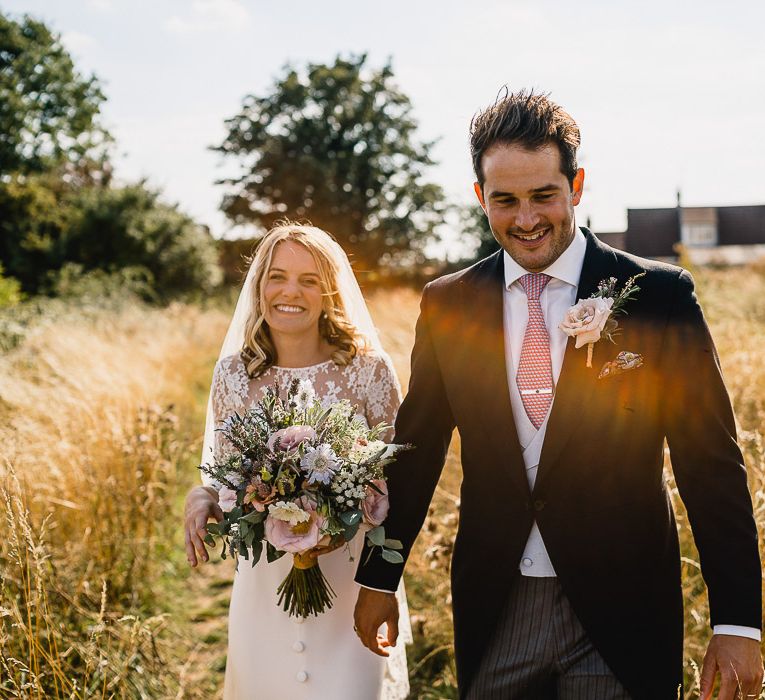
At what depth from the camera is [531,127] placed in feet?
7.17

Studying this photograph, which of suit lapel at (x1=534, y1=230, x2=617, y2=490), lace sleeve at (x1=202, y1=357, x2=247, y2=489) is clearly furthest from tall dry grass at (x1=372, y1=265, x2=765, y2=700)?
lace sleeve at (x1=202, y1=357, x2=247, y2=489)

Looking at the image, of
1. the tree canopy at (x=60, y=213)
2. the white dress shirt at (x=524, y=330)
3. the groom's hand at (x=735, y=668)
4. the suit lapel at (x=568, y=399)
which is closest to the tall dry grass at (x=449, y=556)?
the groom's hand at (x=735, y=668)

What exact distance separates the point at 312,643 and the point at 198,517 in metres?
0.73

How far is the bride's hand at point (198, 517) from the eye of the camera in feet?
8.48

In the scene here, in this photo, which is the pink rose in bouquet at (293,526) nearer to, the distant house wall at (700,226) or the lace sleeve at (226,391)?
A: the lace sleeve at (226,391)

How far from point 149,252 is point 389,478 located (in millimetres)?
25953

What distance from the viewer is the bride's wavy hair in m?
3.45

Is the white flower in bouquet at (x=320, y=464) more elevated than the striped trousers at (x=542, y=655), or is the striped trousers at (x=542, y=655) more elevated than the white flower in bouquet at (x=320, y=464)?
the white flower in bouquet at (x=320, y=464)

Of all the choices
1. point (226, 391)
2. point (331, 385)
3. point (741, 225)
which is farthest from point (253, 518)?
point (741, 225)

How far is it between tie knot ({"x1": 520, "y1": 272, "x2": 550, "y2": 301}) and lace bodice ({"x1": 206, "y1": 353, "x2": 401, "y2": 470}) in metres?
1.16

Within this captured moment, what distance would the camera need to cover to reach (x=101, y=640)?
12.3 feet

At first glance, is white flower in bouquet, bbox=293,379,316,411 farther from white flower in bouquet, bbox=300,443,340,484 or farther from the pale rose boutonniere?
the pale rose boutonniere

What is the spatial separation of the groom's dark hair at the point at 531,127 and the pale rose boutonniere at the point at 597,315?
15.5 inches

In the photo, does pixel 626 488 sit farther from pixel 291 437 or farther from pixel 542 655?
pixel 291 437
